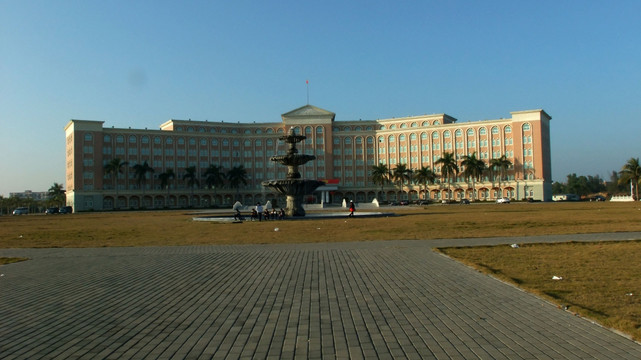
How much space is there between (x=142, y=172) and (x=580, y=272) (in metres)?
113

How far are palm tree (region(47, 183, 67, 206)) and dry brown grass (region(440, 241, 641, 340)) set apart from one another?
15139cm

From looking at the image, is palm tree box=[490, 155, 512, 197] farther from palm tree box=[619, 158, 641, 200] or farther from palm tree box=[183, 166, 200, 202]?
palm tree box=[183, 166, 200, 202]

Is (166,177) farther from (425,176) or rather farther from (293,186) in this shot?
(293,186)

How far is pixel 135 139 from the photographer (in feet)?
394

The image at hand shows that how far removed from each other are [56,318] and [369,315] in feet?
16.7

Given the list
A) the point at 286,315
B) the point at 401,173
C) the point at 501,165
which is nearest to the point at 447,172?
the point at 401,173

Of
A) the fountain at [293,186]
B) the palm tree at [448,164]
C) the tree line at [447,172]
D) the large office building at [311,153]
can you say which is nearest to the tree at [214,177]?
the large office building at [311,153]

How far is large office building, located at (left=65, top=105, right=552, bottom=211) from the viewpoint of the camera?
114 metres

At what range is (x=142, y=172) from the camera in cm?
11469

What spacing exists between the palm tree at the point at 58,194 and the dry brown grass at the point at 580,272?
151m

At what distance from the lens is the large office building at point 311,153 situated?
113562 millimetres

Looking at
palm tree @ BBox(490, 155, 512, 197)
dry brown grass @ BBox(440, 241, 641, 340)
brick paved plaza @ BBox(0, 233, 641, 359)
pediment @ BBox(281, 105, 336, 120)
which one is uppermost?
pediment @ BBox(281, 105, 336, 120)

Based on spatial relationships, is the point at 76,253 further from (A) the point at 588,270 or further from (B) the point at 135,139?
(B) the point at 135,139

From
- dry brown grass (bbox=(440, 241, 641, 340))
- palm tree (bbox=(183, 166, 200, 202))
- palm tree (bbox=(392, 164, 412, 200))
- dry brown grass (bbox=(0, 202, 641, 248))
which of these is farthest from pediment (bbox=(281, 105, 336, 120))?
dry brown grass (bbox=(440, 241, 641, 340))
